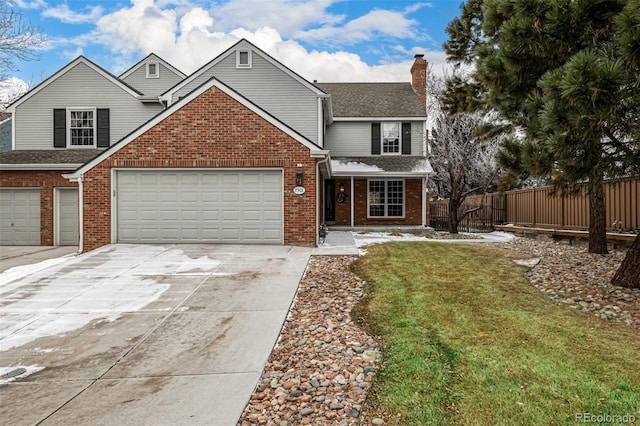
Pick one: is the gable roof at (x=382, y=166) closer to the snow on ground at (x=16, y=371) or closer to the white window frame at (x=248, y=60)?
the white window frame at (x=248, y=60)

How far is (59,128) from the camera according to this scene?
16859 millimetres

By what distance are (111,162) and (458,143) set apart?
1452 centimetres

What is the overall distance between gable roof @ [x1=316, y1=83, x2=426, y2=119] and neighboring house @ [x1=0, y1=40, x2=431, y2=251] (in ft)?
0.31

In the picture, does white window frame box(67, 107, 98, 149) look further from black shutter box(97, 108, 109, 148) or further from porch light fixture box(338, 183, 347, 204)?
porch light fixture box(338, 183, 347, 204)

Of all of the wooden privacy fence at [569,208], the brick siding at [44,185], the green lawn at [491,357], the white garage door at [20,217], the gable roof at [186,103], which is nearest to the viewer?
the green lawn at [491,357]

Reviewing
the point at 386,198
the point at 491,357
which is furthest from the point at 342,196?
the point at 491,357

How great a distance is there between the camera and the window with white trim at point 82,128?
55.4 ft

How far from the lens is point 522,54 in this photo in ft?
21.3

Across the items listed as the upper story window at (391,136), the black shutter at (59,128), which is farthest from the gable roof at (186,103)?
the upper story window at (391,136)

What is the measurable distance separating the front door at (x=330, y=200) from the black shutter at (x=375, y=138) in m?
2.64

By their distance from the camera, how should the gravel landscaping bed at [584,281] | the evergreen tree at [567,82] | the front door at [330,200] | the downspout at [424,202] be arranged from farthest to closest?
the front door at [330,200]
the downspout at [424,202]
the gravel landscaping bed at [584,281]
the evergreen tree at [567,82]

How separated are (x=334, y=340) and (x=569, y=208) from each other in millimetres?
12456

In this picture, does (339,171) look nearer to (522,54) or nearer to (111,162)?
(111,162)

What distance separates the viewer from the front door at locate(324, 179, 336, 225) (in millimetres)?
19516
